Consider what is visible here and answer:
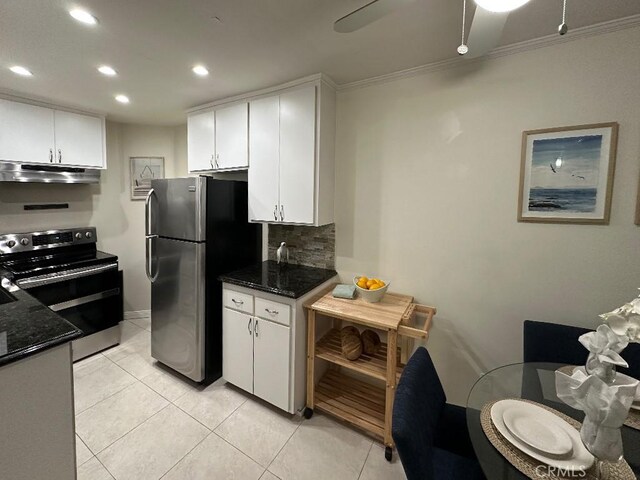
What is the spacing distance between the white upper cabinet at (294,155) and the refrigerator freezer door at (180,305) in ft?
2.10

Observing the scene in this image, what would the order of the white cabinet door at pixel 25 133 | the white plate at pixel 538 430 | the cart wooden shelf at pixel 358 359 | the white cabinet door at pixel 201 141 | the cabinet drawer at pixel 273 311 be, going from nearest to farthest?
1. the white plate at pixel 538 430
2. the cart wooden shelf at pixel 358 359
3. the cabinet drawer at pixel 273 311
4. the white cabinet door at pixel 25 133
5. the white cabinet door at pixel 201 141

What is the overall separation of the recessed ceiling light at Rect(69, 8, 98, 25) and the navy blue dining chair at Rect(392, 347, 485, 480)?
2237 millimetres

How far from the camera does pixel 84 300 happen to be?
268 cm

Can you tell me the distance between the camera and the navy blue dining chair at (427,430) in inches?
33.5

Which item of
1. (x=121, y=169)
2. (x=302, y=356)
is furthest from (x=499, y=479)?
(x=121, y=169)

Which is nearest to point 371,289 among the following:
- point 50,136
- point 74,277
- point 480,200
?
point 480,200

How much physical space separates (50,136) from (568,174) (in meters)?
4.11

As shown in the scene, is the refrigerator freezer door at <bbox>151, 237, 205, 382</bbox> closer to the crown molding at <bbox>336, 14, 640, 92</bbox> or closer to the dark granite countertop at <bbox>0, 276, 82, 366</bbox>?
the dark granite countertop at <bbox>0, 276, 82, 366</bbox>

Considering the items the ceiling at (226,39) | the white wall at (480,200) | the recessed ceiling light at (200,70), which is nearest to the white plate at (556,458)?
the white wall at (480,200)

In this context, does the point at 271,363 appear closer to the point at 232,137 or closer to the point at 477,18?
the point at 232,137

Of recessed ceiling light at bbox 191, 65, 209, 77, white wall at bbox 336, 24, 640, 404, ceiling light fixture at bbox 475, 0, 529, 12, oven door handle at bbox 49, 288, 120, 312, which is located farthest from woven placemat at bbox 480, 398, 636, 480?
oven door handle at bbox 49, 288, 120, 312

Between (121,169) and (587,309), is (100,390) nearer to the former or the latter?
(121,169)

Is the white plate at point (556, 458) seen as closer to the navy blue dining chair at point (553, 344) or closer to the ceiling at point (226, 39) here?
the navy blue dining chair at point (553, 344)

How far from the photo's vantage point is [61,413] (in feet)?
3.42
